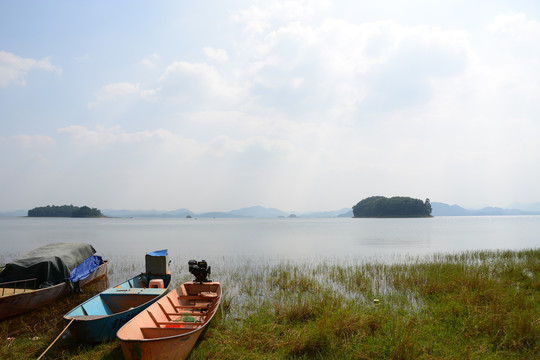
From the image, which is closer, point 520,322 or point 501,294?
point 520,322

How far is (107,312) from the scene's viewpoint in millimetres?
8977

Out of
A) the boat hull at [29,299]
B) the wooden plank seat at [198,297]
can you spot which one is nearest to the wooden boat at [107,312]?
the wooden plank seat at [198,297]

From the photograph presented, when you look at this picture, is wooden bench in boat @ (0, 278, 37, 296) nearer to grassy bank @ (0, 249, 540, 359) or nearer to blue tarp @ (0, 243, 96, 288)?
blue tarp @ (0, 243, 96, 288)

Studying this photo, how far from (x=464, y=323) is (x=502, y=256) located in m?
16.9

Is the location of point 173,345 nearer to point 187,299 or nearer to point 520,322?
point 187,299

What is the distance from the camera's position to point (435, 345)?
21.4 feet

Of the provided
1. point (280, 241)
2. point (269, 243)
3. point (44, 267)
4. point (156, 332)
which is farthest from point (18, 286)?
point (280, 241)

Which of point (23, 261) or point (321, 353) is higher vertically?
point (23, 261)

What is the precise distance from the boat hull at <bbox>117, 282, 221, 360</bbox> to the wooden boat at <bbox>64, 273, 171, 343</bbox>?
56 centimetres

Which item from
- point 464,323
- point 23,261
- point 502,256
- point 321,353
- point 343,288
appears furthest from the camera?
→ point 502,256

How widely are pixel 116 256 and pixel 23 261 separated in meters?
15.1

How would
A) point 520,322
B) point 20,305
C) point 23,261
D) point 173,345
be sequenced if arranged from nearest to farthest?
point 173,345 < point 520,322 < point 20,305 < point 23,261

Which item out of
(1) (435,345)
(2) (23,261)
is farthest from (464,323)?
(2) (23,261)

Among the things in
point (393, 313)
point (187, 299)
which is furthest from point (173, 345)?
point (393, 313)
